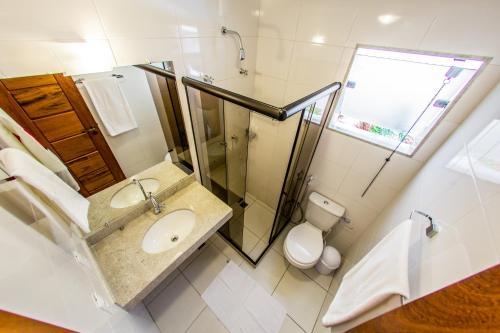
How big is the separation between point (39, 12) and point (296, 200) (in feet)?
7.36

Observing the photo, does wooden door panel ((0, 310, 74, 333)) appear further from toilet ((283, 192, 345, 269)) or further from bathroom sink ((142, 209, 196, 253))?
toilet ((283, 192, 345, 269))

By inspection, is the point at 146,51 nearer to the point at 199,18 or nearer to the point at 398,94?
the point at 199,18

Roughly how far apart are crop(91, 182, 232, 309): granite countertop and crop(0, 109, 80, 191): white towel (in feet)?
1.63

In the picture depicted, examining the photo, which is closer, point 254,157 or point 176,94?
point 176,94

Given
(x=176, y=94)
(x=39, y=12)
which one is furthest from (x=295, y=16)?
(x=39, y=12)

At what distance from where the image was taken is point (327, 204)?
1811 mm

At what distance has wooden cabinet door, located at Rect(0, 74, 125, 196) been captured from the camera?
0.70 m

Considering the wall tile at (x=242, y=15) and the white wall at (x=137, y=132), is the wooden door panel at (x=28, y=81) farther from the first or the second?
the wall tile at (x=242, y=15)

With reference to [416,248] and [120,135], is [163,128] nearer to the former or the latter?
[120,135]

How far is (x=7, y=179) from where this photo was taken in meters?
0.54

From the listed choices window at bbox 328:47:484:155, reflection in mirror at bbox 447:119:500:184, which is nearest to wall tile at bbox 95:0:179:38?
window at bbox 328:47:484:155

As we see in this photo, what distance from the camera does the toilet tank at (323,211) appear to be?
176cm

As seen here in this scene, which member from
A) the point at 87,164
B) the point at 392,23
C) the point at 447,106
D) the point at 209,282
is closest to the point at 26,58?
the point at 87,164

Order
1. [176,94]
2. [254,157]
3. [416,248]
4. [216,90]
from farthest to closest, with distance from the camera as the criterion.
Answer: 1. [254,157]
2. [176,94]
3. [216,90]
4. [416,248]
